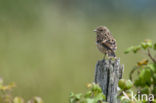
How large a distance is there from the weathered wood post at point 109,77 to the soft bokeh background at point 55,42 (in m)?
3.61

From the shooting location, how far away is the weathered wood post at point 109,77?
549cm

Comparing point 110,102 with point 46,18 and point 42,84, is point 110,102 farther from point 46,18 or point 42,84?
point 46,18

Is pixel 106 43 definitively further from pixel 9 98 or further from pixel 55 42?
pixel 55 42

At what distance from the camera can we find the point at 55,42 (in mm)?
11469

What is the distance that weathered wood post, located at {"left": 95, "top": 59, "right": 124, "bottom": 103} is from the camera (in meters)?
5.49

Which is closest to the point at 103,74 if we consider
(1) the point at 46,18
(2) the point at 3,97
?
(2) the point at 3,97

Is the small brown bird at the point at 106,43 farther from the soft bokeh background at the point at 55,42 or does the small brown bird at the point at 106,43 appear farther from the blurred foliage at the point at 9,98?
the soft bokeh background at the point at 55,42

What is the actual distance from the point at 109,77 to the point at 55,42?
19.8 feet

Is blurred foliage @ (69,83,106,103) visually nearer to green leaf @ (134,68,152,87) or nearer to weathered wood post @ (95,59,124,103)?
weathered wood post @ (95,59,124,103)

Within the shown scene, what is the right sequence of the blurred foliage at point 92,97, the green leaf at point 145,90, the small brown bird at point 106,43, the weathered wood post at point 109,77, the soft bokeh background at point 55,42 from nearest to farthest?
the blurred foliage at point 92,97 → the weathered wood post at point 109,77 → the green leaf at point 145,90 → the small brown bird at point 106,43 → the soft bokeh background at point 55,42

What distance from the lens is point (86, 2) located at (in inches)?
680

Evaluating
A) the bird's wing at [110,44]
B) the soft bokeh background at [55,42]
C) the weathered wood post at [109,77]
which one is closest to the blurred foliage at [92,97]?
the weathered wood post at [109,77]

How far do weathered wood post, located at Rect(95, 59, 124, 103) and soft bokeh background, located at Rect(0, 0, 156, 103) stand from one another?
3.61m

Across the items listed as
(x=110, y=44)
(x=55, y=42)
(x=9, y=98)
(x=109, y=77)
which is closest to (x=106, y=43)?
(x=110, y=44)
